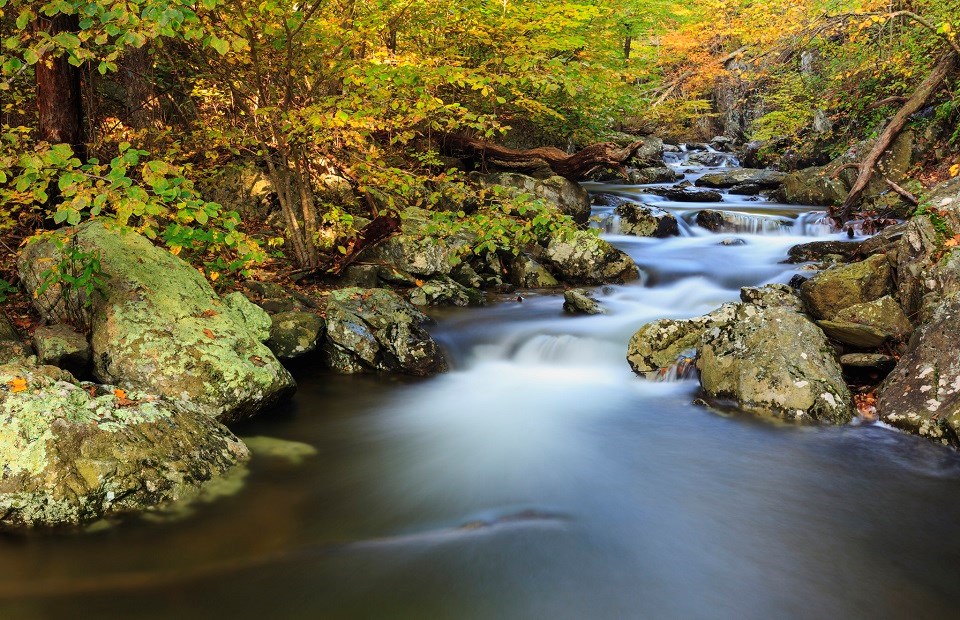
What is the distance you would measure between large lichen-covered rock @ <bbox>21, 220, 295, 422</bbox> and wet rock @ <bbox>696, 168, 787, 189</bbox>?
556 inches

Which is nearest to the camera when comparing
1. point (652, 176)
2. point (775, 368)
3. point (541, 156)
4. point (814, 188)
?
point (775, 368)

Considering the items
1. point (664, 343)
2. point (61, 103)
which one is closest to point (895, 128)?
point (664, 343)

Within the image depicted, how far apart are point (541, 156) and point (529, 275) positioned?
365 cm

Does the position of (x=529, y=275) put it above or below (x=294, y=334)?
above

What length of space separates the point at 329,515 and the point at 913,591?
320cm

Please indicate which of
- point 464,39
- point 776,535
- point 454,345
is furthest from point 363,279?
point 776,535

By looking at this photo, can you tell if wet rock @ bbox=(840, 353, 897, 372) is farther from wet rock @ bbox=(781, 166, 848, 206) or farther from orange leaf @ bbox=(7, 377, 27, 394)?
wet rock @ bbox=(781, 166, 848, 206)

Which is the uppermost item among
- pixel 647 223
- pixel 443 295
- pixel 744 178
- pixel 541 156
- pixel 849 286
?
pixel 541 156

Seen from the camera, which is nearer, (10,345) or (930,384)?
(10,345)

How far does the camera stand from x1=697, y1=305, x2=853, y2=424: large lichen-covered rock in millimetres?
5023

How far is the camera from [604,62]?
12508 mm

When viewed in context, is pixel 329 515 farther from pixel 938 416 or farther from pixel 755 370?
pixel 938 416

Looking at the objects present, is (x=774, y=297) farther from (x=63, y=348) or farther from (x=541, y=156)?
(x=63, y=348)

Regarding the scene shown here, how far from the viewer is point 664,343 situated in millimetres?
6316
